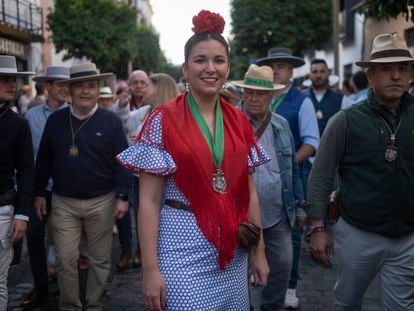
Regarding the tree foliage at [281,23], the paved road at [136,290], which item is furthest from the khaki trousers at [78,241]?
the tree foliage at [281,23]

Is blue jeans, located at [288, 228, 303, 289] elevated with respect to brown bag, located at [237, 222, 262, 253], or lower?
lower

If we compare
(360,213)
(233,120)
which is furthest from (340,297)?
(233,120)

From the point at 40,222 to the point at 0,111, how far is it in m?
1.48

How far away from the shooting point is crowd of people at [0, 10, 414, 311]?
2.64m

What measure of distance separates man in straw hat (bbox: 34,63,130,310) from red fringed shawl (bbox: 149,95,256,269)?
200 cm

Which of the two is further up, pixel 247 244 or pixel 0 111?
pixel 0 111

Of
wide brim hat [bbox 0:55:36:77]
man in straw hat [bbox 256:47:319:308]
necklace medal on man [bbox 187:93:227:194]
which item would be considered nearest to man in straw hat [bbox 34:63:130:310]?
wide brim hat [bbox 0:55:36:77]

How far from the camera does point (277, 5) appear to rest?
25.9 meters

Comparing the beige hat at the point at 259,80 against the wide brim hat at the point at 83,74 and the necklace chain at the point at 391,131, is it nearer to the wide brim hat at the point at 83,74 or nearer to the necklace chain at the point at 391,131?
the necklace chain at the point at 391,131

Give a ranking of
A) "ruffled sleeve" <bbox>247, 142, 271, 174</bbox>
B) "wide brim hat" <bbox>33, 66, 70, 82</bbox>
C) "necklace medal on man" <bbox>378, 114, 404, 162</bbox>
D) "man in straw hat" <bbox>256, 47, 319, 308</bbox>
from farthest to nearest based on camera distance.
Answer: "wide brim hat" <bbox>33, 66, 70, 82</bbox>, "man in straw hat" <bbox>256, 47, 319, 308</bbox>, "necklace medal on man" <bbox>378, 114, 404, 162</bbox>, "ruffled sleeve" <bbox>247, 142, 271, 174</bbox>

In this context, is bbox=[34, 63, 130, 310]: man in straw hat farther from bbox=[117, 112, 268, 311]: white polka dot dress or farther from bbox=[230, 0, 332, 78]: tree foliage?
bbox=[230, 0, 332, 78]: tree foliage

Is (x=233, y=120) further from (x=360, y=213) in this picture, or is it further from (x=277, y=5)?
(x=277, y=5)

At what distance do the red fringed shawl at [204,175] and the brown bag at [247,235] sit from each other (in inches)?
1.3

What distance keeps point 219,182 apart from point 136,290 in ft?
10.4
